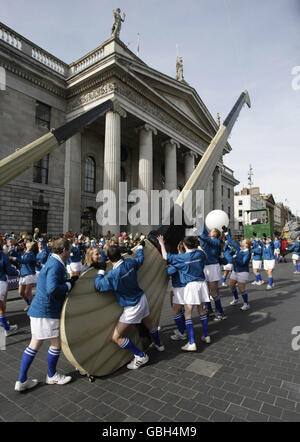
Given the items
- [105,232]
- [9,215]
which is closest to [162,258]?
[105,232]

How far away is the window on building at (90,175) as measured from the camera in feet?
68.9

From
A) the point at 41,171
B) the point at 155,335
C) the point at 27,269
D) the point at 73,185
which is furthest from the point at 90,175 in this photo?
the point at 155,335

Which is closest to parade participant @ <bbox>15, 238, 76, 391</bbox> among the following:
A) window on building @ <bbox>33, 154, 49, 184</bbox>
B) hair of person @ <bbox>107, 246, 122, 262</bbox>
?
hair of person @ <bbox>107, 246, 122, 262</bbox>

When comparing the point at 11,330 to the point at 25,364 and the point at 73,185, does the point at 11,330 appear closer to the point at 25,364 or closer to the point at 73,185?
the point at 25,364

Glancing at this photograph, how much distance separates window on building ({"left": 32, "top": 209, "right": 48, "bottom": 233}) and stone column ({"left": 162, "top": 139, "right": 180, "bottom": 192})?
37.4ft

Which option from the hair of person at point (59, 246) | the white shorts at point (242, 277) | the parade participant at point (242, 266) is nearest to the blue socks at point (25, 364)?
the hair of person at point (59, 246)

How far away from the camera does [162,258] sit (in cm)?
453

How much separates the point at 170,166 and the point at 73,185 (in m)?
9.53

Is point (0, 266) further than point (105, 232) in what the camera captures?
No

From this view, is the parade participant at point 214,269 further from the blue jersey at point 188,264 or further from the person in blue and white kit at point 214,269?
the blue jersey at point 188,264

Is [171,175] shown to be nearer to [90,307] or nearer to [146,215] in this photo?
[146,215]

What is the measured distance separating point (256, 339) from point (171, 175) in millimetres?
19762

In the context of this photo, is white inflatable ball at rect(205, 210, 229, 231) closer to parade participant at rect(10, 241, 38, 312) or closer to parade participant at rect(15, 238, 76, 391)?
parade participant at rect(10, 241, 38, 312)

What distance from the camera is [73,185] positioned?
19062mm
